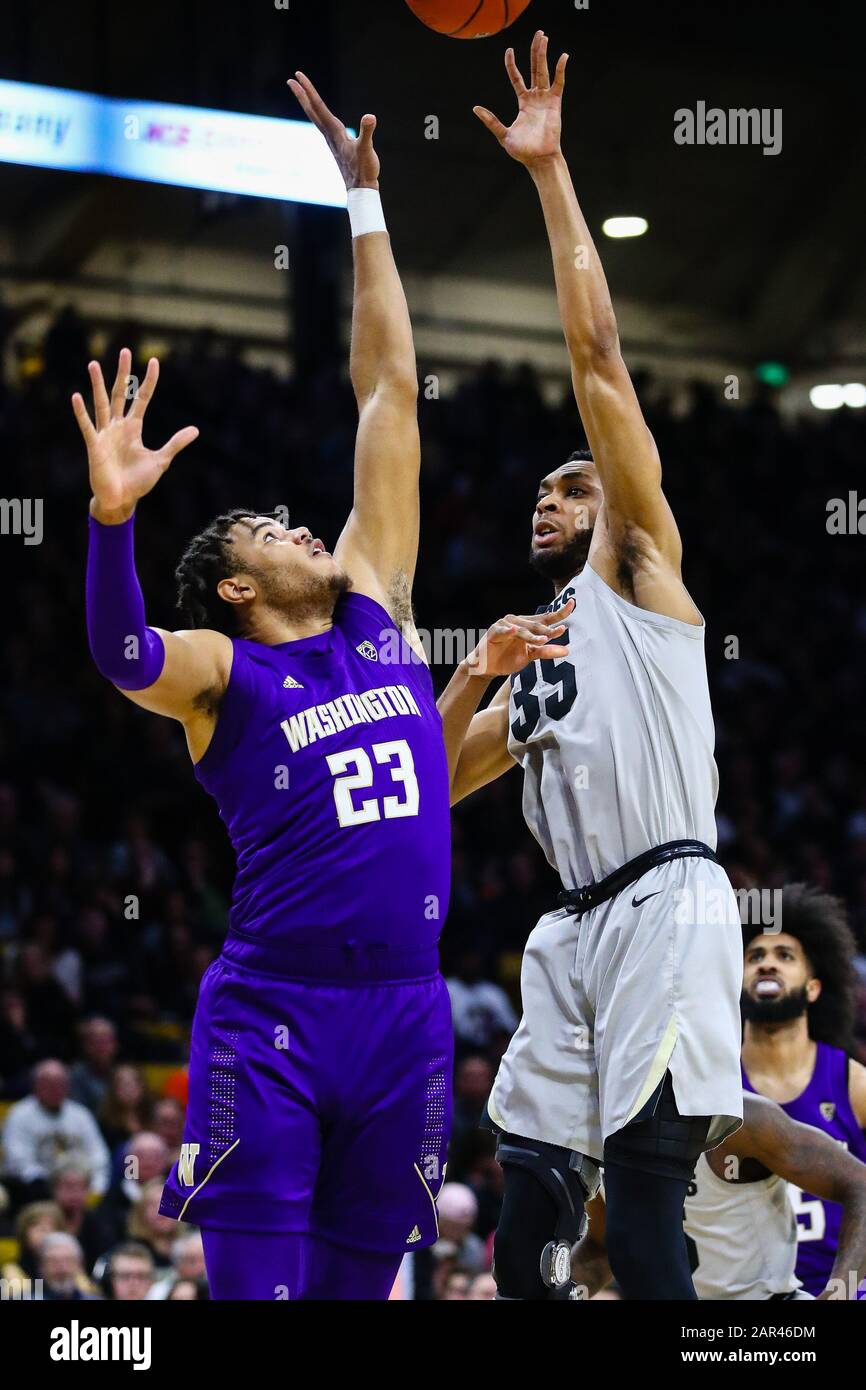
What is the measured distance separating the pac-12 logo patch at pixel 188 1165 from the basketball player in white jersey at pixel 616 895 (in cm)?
77

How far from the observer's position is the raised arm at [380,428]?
4035 millimetres

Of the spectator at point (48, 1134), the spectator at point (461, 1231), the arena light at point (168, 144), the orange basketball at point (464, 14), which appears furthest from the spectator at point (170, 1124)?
the arena light at point (168, 144)

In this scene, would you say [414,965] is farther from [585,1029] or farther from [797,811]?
[797,811]

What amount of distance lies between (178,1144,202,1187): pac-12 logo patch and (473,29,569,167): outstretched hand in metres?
2.42

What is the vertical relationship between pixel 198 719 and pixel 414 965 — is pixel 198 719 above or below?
above

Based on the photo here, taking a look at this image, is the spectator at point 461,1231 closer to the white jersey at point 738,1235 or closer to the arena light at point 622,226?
the white jersey at point 738,1235

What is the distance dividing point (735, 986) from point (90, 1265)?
4.20 meters

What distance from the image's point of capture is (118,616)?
3350mm

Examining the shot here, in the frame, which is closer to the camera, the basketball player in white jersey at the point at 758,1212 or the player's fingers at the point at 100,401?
the player's fingers at the point at 100,401

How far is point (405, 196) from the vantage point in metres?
14.3

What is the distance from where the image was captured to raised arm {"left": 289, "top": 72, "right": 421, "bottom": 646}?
4035mm

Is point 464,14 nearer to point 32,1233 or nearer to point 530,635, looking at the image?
point 530,635

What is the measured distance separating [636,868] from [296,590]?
99 centimetres
